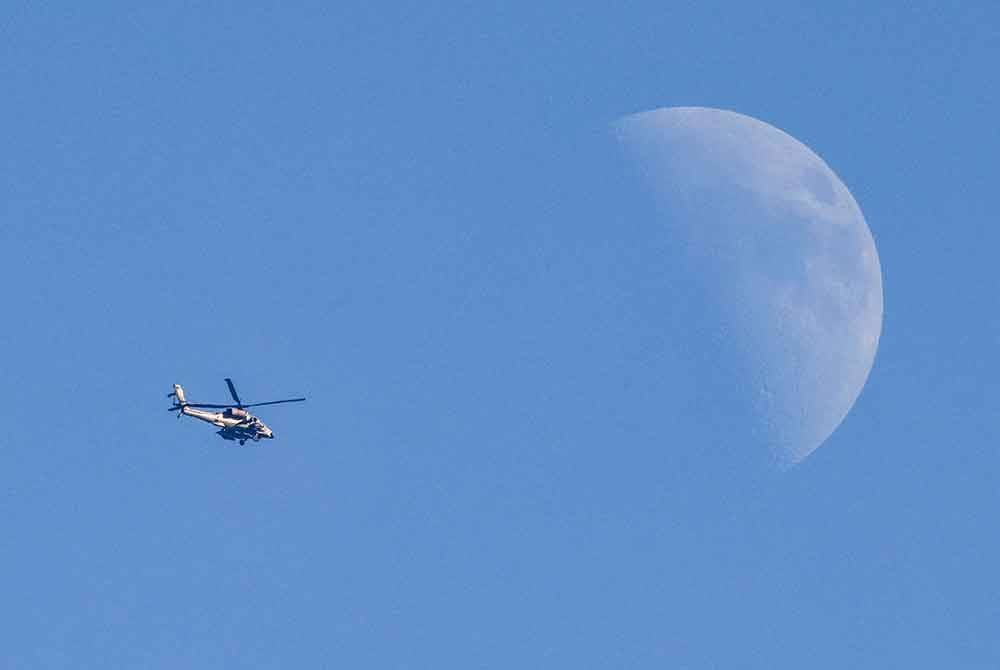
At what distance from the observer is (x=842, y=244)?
7746 inches

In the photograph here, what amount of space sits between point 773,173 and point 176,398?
46.6 m

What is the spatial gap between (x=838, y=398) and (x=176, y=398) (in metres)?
47.7

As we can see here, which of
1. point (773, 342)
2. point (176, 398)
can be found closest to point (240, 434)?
point (176, 398)

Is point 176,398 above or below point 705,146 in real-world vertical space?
below

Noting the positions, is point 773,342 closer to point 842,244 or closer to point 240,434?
point 842,244

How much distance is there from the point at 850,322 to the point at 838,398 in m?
5.65

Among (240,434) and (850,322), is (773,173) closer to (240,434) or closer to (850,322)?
(850,322)

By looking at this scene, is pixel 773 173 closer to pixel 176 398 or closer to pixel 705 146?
pixel 705 146

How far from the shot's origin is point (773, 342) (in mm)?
192125

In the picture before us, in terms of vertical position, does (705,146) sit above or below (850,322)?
above

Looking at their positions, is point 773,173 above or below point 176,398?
above

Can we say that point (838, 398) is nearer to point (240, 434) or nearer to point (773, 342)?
point (773, 342)

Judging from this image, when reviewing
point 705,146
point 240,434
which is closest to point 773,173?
point 705,146

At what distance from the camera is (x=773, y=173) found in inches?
7810
